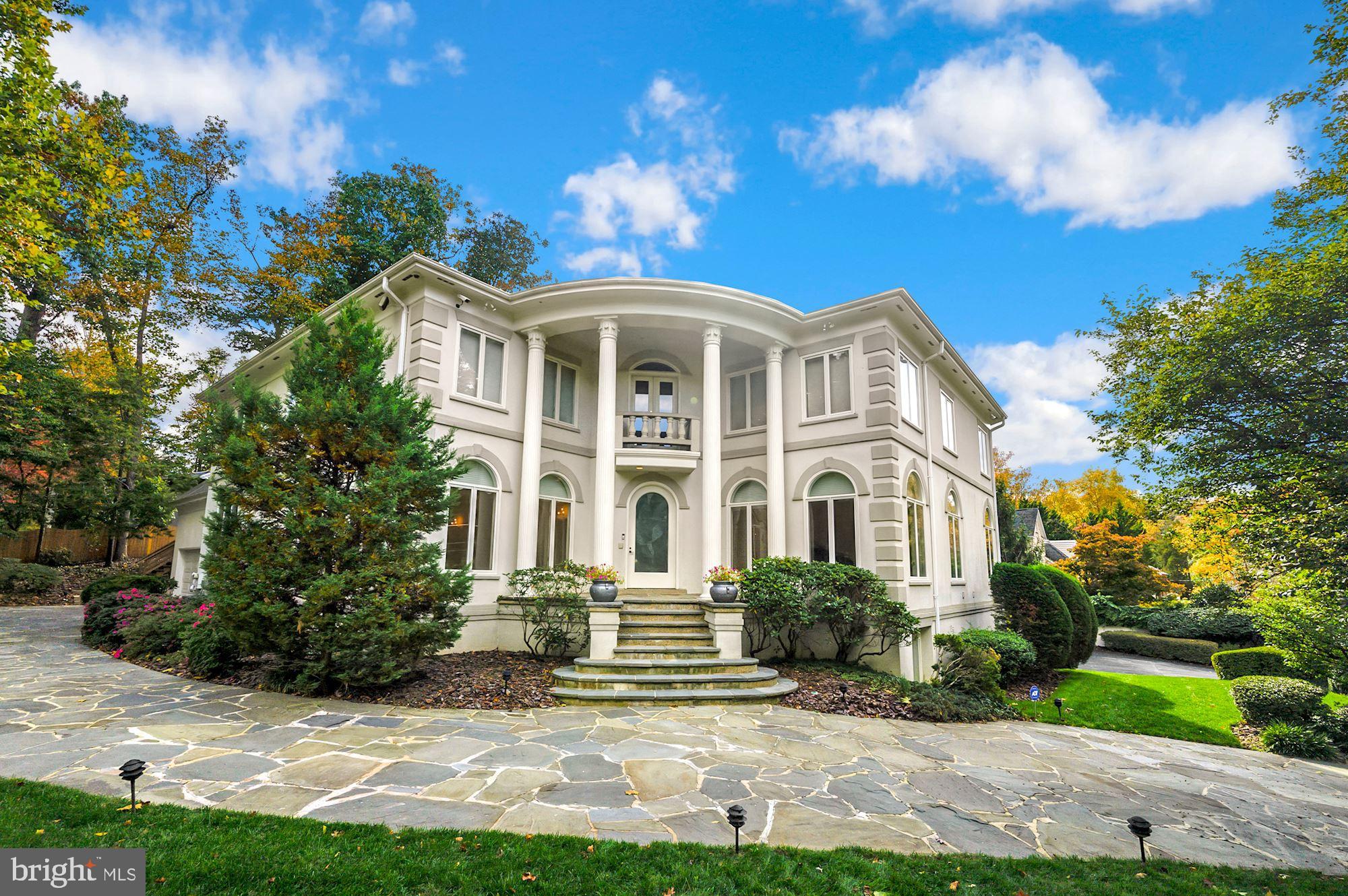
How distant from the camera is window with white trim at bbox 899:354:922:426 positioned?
480 inches

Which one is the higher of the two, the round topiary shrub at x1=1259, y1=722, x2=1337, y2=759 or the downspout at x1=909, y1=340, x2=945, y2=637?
the downspout at x1=909, y1=340, x2=945, y2=637

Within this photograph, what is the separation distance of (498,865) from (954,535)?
1363cm

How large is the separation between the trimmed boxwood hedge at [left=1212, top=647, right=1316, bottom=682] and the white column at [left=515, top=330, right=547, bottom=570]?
14639 mm

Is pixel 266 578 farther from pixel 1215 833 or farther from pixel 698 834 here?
pixel 1215 833

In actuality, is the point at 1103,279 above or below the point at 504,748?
above

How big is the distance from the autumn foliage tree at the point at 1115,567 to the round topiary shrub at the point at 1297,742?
58.5ft

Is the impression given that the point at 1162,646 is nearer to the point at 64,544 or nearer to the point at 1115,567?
the point at 1115,567

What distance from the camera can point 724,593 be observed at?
9.48 metres

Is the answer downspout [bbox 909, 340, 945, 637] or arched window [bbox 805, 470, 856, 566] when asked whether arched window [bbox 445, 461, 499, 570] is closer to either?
arched window [bbox 805, 470, 856, 566]

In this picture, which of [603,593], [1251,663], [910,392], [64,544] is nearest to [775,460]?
[910,392]

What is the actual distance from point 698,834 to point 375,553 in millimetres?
5206

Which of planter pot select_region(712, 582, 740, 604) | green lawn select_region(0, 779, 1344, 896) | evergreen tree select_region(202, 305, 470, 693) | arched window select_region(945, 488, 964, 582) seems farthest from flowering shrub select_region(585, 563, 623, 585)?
arched window select_region(945, 488, 964, 582)

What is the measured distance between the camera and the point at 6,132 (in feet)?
24.6

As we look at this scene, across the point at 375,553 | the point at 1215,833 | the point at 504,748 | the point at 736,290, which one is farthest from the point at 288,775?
the point at 736,290
